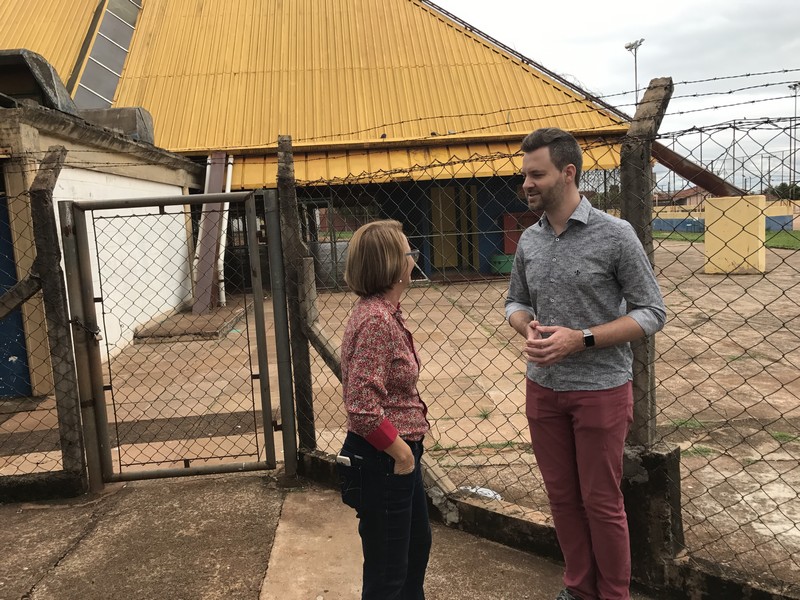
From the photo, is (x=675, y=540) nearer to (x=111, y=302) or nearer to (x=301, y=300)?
(x=301, y=300)

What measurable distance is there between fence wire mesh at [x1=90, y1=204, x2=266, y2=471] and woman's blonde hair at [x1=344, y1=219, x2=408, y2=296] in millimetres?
1753

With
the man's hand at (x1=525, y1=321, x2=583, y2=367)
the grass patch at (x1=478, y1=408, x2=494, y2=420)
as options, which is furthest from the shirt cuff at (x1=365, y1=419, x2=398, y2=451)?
the grass patch at (x1=478, y1=408, x2=494, y2=420)

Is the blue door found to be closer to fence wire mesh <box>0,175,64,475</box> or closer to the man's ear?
fence wire mesh <box>0,175,64,475</box>

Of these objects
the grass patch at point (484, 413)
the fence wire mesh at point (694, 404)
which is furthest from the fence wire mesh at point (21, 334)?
the grass patch at point (484, 413)

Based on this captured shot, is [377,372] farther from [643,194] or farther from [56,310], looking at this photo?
[56,310]

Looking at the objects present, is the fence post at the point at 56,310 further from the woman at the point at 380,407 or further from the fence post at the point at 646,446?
the fence post at the point at 646,446

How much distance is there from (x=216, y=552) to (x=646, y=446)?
2190mm

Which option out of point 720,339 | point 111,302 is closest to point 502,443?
point 720,339

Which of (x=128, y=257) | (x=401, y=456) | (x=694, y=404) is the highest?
(x=128, y=257)

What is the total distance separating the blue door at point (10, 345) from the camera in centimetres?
652

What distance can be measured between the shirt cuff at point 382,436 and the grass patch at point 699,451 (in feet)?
10.1

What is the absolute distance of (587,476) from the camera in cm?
228

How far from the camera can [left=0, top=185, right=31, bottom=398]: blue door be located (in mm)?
6516

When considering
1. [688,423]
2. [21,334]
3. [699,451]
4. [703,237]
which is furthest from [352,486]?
[21,334]
